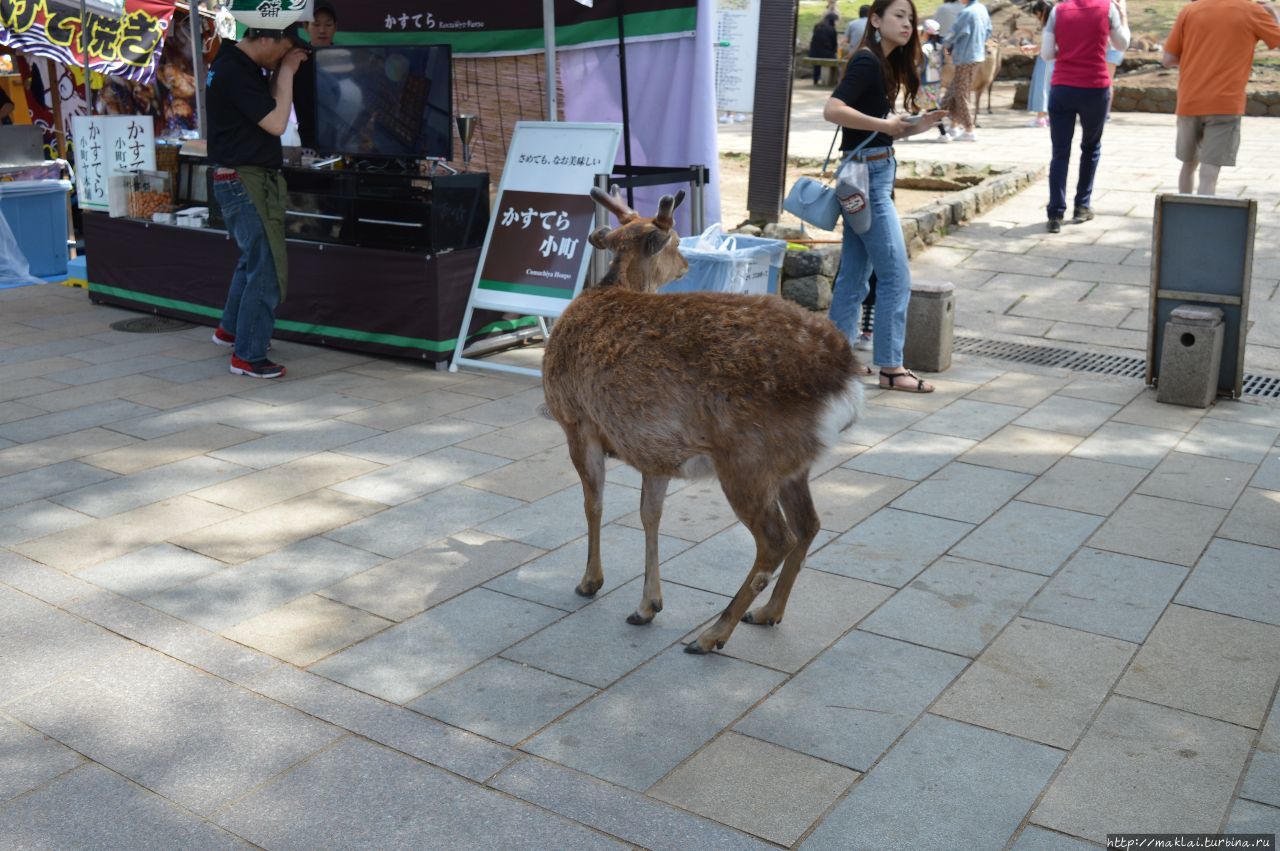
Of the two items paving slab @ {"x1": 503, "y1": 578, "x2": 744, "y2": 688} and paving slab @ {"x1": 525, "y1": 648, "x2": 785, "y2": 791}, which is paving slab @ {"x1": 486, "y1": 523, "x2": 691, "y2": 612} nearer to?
paving slab @ {"x1": 503, "y1": 578, "x2": 744, "y2": 688}

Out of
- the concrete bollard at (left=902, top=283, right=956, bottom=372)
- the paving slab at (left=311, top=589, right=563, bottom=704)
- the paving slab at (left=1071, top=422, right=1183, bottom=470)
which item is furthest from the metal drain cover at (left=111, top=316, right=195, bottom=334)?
the paving slab at (left=1071, top=422, right=1183, bottom=470)

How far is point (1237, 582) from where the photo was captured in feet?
14.6

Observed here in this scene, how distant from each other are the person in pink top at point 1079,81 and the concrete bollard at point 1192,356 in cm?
388

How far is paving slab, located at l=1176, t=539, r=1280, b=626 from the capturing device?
4.22m

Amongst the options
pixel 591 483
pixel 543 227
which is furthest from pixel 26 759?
pixel 543 227

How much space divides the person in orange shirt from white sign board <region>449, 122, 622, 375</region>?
510 cm

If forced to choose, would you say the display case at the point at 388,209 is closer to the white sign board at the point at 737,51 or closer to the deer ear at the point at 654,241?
the white sign board at the point at 737,51

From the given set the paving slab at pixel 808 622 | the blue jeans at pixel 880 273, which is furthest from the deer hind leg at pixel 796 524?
the blue jeans at pixel 880 273

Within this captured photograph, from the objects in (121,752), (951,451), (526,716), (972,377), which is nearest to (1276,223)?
(972,377)

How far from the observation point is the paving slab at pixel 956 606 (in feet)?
13.2

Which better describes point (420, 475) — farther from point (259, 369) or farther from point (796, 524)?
point (796, 524)

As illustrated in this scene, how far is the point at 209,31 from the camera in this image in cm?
1236

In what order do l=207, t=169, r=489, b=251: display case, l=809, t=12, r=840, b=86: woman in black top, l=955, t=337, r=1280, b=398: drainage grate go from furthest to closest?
l=809, t=12, r=840, b=86: woman in black top
l=207, t=169, r=489, b=251: display case
l=955, t=337, r=1280, b=398: drainage grate

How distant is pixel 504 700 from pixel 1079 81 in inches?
342
